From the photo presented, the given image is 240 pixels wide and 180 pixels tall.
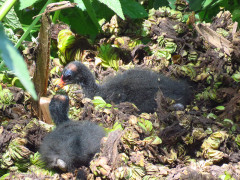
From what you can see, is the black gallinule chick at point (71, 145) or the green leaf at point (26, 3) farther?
the green leaf at point (26, 3)

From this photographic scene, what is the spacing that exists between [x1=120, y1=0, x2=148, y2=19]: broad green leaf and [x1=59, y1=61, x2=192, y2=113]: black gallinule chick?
53 cm

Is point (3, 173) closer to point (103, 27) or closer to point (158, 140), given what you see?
point (158, 140)

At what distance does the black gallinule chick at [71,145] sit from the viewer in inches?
79.3

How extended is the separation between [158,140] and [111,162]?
0.98ft

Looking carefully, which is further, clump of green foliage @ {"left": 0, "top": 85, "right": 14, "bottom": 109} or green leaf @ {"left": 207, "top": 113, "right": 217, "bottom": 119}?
clump of green foliage @ {"left": 0, "top": 85, "right": 14, "bottom": 109}

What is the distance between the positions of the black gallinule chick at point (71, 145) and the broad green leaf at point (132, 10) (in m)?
1.24

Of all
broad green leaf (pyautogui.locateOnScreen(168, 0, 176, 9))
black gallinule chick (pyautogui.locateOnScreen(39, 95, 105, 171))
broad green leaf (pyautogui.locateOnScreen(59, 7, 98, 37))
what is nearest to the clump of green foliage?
black gallinule chick (pyautogui.locateOnScreen(39, 95, 105, 171))

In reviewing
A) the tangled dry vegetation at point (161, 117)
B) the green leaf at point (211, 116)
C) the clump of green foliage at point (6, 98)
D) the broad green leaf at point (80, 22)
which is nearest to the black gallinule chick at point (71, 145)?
the tangled dry vegetation at point (161, 117)

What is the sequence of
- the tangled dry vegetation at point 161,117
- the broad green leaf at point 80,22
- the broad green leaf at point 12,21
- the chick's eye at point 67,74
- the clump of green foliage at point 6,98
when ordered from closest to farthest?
the tangled dry vegetation at point 161,117 < the clump of green foliage at point 6,98 < the chick's eye at point 67,74 < the broad green leaf at point 12,21 < the broad green leaf at point 80,22

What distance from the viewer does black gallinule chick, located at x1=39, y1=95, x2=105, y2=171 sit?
2.01 metres

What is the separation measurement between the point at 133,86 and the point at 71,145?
803 millimetres

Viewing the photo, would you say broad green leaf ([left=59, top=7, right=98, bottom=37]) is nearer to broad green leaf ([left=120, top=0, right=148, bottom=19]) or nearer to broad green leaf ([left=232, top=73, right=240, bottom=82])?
broad green leaf ([left=120, top=0, right=148, bottom=19])

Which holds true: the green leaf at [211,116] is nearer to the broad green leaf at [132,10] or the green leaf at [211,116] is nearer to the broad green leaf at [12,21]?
the broad green leaf at [132,10]

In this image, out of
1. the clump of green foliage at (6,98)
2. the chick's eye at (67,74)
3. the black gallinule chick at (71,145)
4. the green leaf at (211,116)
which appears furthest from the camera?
the chick's eye at (67,74)
